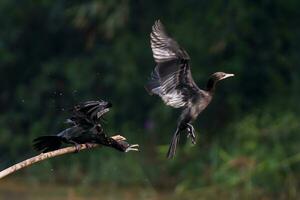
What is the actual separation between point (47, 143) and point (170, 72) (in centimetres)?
107

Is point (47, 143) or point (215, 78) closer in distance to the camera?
point (47, 143)

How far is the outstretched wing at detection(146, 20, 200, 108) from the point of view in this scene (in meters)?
5.38

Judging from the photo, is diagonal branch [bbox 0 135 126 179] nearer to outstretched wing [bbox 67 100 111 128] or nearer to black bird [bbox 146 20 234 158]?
outstretched wing [bbox 67 100 111 128]

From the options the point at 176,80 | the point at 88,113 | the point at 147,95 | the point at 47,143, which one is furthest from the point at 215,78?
the point at 147,95

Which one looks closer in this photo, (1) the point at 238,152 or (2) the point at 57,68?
(1) the point at 238,152

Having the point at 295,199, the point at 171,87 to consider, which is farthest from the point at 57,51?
the point at 171,87

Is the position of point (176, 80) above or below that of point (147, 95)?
above

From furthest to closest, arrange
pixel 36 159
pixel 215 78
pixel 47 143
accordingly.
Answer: pixel 215 78, pixel 47 143, pixel 36 159

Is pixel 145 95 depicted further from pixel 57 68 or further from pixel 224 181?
pixel 224 181

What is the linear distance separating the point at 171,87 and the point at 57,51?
9432mm

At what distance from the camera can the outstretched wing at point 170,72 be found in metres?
5.38

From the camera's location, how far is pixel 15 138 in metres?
14.0

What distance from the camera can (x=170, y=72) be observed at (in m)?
5.46

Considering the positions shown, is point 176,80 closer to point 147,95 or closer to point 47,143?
point 47,143
